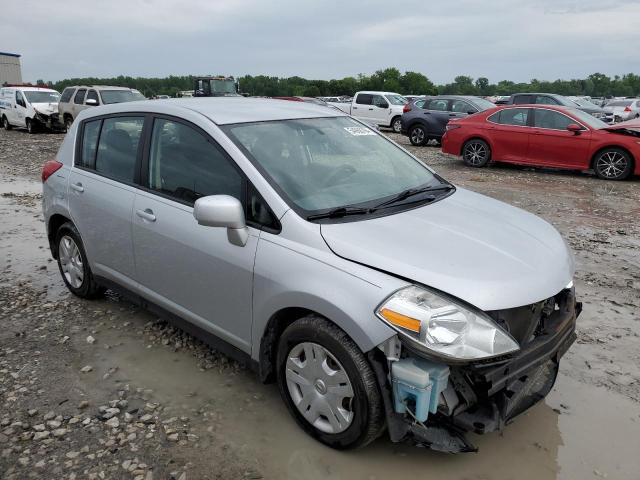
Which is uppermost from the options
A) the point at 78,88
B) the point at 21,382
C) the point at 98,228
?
the point at 78,88

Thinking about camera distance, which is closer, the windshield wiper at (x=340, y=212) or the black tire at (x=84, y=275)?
the windshield wiper at (x=340, y=212)

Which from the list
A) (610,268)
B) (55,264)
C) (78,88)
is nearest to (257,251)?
(55,264)

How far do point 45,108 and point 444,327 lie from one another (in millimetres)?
21482

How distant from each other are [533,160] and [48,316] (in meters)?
10.1

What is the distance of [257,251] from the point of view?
9.31 ft

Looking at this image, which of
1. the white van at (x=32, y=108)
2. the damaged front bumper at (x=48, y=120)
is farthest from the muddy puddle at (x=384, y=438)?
the white van at (x=32, y=108)

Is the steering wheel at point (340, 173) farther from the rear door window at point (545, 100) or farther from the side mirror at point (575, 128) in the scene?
the rear door window at point (545, 100)

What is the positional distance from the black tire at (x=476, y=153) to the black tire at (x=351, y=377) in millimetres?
10552

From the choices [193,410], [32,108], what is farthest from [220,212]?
[32,108]

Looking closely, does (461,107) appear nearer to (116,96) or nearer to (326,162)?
(116,96)

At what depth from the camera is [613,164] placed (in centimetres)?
1067

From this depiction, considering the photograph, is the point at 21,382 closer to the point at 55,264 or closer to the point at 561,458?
the point at 55,264

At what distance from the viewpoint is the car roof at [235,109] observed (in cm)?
338

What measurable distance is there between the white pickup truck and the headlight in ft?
65.0
